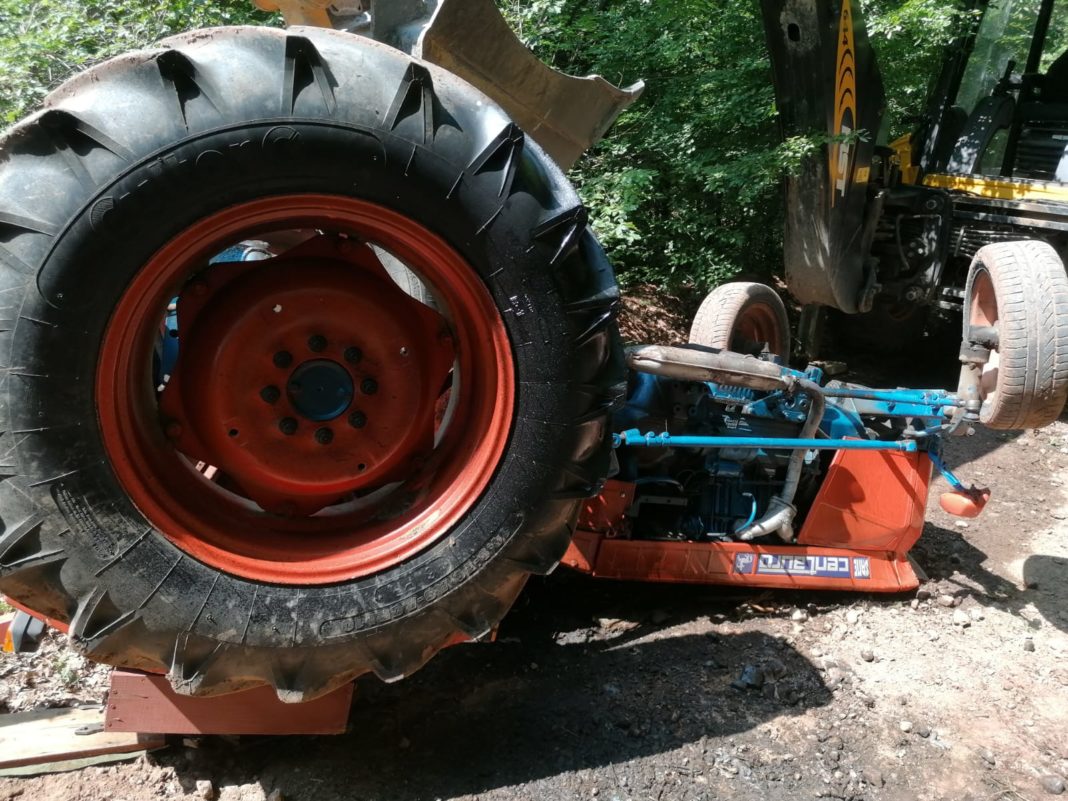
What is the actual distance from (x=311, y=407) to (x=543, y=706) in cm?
119

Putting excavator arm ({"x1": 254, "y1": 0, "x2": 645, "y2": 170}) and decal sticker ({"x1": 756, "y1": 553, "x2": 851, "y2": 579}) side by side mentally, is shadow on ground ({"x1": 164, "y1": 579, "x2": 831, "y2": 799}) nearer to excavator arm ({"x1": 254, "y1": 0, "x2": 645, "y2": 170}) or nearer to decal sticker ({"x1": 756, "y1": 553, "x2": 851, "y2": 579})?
decal sticker ({"x1": 756, "y1": 553, "x2": 851, "y2": 579})

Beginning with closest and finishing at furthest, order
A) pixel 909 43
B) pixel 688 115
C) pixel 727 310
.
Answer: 1. pixel 727 310
2. pixel 909 43
3. pixel 688 115

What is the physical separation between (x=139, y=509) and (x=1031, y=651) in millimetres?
3129

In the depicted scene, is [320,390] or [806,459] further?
[806,459]

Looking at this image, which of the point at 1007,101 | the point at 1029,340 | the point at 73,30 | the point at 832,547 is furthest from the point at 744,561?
the point at 73,30

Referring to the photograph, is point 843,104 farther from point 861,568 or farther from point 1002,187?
point 861,568

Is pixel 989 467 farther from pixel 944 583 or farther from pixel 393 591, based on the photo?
pixel 393 591

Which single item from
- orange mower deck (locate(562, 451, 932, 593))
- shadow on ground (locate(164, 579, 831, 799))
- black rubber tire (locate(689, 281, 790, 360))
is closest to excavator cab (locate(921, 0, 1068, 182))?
black rubber tire (locate(689, 281, 790, 360))

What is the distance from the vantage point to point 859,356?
270 inches

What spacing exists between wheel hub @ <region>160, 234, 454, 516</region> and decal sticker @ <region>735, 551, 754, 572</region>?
1512 mm

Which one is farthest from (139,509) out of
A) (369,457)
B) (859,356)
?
(859,356)

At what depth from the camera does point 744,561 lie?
2.95 meters

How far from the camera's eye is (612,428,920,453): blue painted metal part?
8.61ft

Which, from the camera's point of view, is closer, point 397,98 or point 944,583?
point 397,98
